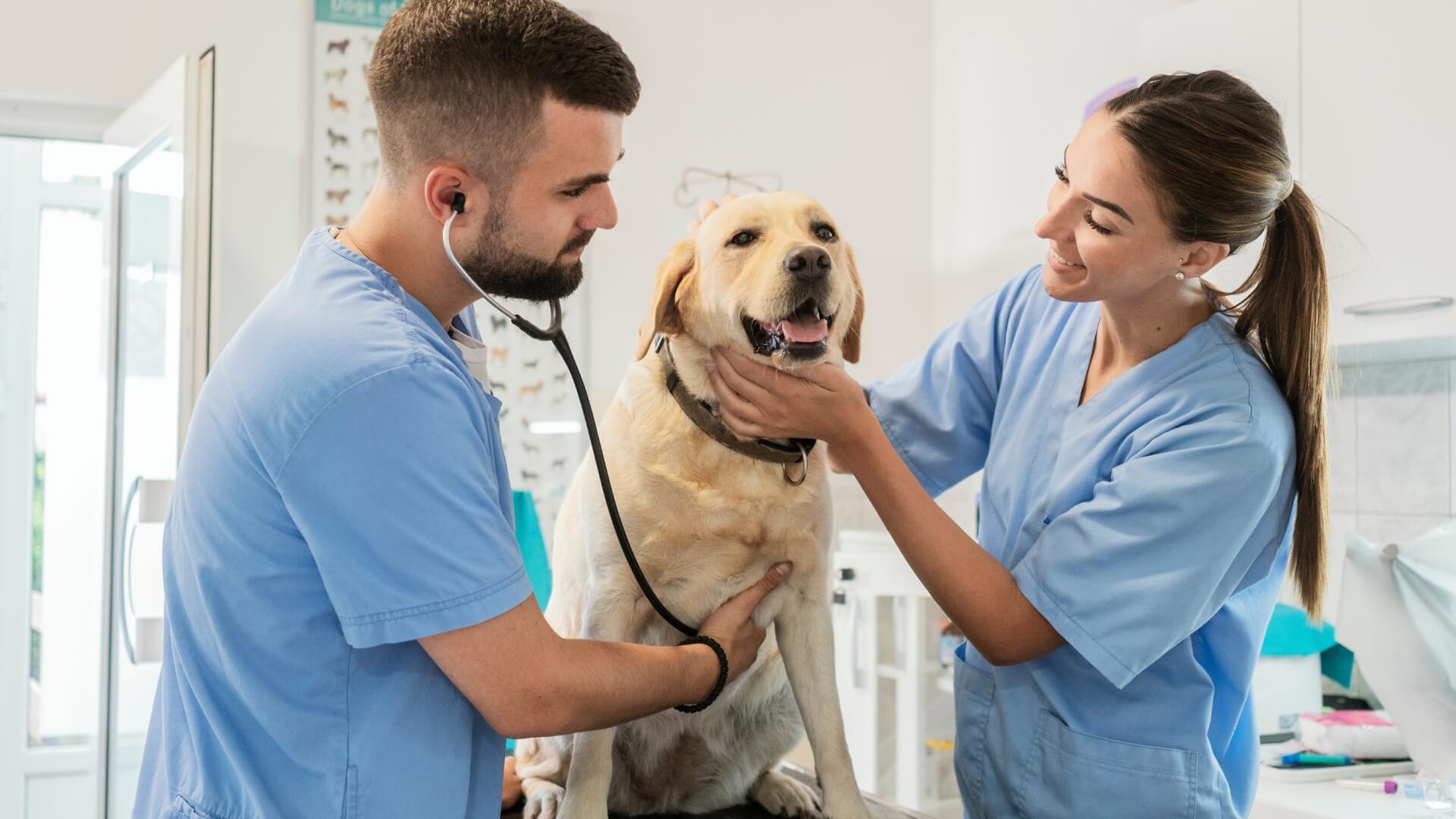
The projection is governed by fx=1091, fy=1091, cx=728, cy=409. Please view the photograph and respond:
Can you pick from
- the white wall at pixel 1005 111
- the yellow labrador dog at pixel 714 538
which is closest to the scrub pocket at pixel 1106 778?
the yellow labrador dog at pixel 714 538

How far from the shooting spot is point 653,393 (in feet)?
4.58

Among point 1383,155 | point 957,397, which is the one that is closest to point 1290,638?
point 1383,155

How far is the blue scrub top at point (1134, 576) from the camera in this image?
117cm

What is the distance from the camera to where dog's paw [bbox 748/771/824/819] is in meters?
1.41

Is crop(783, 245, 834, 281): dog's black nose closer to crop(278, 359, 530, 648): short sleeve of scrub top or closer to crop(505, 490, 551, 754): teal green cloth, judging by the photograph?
crop(278, 359, 530, 648): short sleeve of scrub top

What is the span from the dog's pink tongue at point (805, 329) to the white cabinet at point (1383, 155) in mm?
1269

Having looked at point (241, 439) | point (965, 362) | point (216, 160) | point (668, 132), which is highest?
point (668, 132)

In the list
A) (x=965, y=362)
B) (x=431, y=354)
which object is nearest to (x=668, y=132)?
(x=965, y=362)

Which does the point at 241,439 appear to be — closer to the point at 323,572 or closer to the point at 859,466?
the point at 323,572

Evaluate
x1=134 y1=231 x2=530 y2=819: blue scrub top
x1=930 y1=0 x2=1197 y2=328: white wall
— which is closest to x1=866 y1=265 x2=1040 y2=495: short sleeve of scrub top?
x1=134 y1=231 x2=530 y2=819: blue scrub top

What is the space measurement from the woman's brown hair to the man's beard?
2.11 ft

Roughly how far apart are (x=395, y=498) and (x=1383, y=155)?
7.35 ft

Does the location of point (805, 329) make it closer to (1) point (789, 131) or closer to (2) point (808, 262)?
(2) point (808, 262)

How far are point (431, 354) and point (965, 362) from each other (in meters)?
0.83
